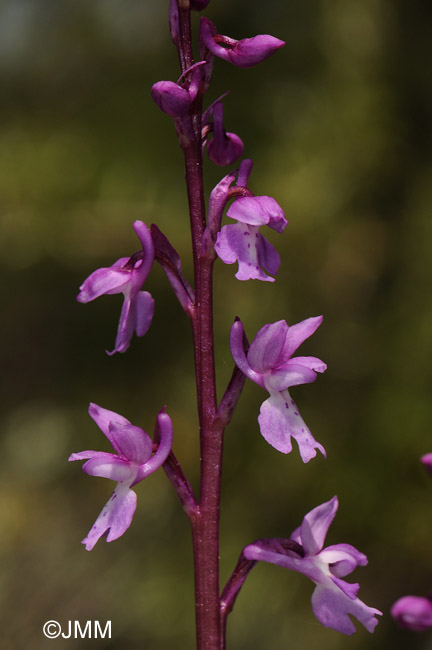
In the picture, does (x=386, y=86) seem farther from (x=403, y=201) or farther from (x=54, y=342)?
(x=54, y=342)

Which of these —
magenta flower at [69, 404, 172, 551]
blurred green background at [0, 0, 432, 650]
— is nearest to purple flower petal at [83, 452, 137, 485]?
magenta flower at [69, 404, 172, 551]

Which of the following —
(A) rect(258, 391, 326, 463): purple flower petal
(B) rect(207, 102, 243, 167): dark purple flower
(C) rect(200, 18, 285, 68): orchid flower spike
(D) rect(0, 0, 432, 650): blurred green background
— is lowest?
(D) rect(0, 0, 432, 650): blurred green background

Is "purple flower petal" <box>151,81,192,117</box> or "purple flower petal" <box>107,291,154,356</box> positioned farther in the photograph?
"purple flower petal" <box>107,291,154,356</box>

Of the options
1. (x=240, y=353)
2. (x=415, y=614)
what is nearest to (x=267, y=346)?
(x=240, y=353)

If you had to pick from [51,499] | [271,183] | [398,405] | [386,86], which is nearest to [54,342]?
[51,499]

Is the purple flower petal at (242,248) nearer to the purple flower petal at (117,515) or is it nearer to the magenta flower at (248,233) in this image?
the magenta flower at (248,233)

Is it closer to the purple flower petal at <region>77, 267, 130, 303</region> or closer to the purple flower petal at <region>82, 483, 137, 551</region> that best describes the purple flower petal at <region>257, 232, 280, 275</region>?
the purple flower petal at <region>77, 267, 130, 303</region>

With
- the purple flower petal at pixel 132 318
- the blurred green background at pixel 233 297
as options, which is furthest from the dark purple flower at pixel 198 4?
the blurred green background at pixel 233 297

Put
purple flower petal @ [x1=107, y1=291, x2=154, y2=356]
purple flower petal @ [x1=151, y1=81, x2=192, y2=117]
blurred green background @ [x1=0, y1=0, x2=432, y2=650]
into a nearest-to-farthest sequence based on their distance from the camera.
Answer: purple flower petal @ [x1=151, y1=81, x2=192, y2=117] < purple flower petal @ [x1=107, y1=291, x2=154, y2=356] < blurred green background @ [x1=0, y1=0, x2=432, y2=650]
